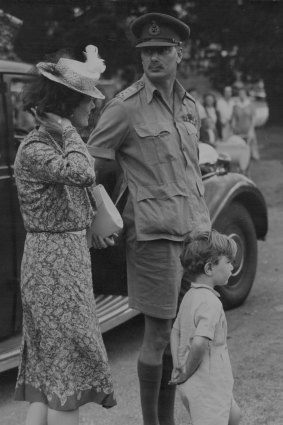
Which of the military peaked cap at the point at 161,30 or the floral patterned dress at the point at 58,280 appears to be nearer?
the floral patterned dress at the point at 58,280

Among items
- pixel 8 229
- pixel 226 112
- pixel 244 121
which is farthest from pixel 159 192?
pixel 226 112

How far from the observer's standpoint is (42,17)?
1081 cm

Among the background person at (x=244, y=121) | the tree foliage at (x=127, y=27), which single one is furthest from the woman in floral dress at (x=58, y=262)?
the background person at (x=244, y=121)

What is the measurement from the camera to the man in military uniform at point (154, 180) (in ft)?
11.8

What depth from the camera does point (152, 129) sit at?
11.8 ft

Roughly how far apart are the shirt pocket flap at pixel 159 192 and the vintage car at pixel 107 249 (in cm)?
35

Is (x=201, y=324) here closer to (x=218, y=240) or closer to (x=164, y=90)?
(x=218, y=240)

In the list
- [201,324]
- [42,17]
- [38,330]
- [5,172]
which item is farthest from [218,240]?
[42,17]

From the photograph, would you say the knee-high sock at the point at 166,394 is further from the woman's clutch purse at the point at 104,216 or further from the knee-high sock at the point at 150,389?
the woman's clutch purse at the point at 104,216

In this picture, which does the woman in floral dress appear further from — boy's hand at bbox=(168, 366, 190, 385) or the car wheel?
the car wheel

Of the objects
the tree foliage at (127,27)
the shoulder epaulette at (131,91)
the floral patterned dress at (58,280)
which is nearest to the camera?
the floral patterned dress at (58,280)

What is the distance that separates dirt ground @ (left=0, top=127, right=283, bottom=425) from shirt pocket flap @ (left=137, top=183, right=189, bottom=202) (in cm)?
117

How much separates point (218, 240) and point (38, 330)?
783mm

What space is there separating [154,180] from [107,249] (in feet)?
3.98
